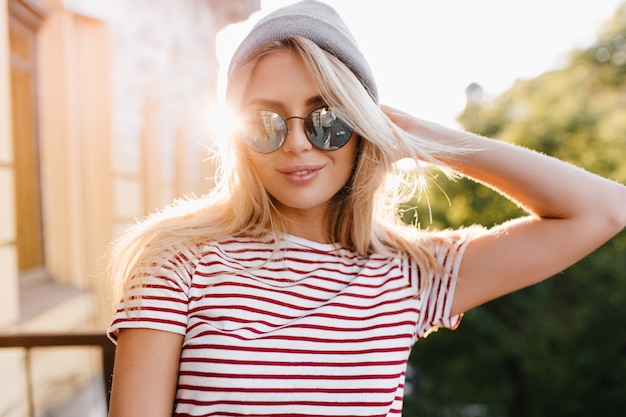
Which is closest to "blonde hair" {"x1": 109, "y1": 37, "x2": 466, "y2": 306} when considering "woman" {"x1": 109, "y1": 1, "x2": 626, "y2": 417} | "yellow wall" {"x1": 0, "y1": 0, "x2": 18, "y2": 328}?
"woman" {"x1": 109, "y1": 1, "x2": 626, "y2": 417}

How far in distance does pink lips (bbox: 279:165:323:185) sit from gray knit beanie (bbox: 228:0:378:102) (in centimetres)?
26

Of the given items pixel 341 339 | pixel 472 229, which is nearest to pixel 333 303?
pixel 341 339

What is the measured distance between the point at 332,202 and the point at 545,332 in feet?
11.1

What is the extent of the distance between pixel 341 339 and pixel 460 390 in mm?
3739

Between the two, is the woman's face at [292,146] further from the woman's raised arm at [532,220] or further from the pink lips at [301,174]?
the woman's raised arm at [532,220]

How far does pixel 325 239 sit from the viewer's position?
168cm

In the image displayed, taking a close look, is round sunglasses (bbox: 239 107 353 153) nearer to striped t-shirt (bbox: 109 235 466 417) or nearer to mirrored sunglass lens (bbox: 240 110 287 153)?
mirrored sunglass lens (bbox: 240 110 287 153)

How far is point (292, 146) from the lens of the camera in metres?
1.45

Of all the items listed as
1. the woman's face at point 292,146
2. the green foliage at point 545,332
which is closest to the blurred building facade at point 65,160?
the woman's face at point 292,146

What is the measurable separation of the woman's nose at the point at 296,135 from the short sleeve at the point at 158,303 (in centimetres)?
39

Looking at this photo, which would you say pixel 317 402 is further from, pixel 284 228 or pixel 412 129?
pixel 412 129

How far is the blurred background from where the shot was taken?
9.09 feet

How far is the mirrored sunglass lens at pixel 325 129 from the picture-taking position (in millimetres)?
1441

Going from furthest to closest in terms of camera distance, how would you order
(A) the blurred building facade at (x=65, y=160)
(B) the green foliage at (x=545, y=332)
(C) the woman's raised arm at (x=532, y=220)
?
(B) the green foliage at (x=545, y=332), (A) the blurred building facade at (x=65, y=160), (C) the woman's raised arm at (x=532, y=220)
